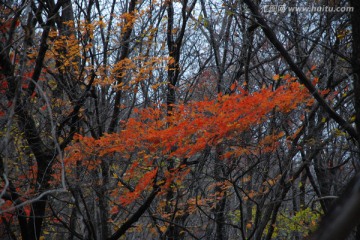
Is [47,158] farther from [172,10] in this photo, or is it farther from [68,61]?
[172,10]

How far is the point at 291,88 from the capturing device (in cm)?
702

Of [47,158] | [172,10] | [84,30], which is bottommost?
[47,158]

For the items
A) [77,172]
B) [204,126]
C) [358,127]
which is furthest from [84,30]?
[358,127]

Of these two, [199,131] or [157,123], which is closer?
[199,131]

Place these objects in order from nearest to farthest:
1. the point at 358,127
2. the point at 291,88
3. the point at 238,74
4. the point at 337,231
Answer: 1. the point at 337,231
2. the point at 358,127
3. the point at 291,88
4. the point at 238,74

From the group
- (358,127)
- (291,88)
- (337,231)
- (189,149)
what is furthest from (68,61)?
(337,231)

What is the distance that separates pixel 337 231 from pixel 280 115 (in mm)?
7465

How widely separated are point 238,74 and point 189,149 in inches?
150

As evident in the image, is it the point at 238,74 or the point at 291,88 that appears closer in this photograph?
the point at 291,88

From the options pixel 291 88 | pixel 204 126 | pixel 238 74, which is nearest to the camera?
pixel 204 126

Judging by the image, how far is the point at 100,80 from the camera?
8.46 m

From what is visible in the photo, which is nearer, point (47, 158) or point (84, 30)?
point (47, 158)

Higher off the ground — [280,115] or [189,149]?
[280,115]

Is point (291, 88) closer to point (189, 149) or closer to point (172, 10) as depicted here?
point (189, 149)
